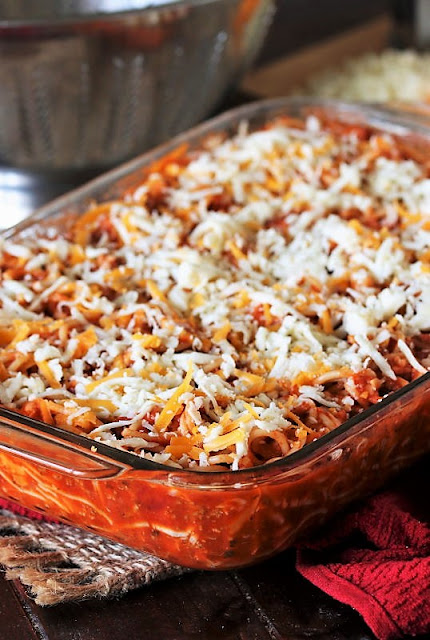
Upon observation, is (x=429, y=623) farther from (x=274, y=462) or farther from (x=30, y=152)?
(x=30, y=152)

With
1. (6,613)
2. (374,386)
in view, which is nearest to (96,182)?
(374,386)

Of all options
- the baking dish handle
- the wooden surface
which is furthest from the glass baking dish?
the wooden surface

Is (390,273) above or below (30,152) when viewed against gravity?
above

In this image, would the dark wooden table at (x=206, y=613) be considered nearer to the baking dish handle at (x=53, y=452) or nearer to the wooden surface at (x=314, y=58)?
the baking dish handle at (x=53, y=452)

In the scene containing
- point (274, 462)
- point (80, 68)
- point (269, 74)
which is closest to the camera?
point (274, 462)

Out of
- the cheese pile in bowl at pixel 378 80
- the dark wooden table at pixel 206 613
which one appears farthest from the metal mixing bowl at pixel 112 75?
the dark wooden table at pixel 206 613

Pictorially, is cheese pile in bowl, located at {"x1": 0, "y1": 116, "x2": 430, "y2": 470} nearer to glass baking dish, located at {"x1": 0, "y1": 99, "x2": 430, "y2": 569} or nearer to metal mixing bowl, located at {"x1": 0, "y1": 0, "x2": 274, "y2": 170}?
glass baking dish, located at {"x1": 0, "y1": 99, "x2": 430, "y2": 569}
